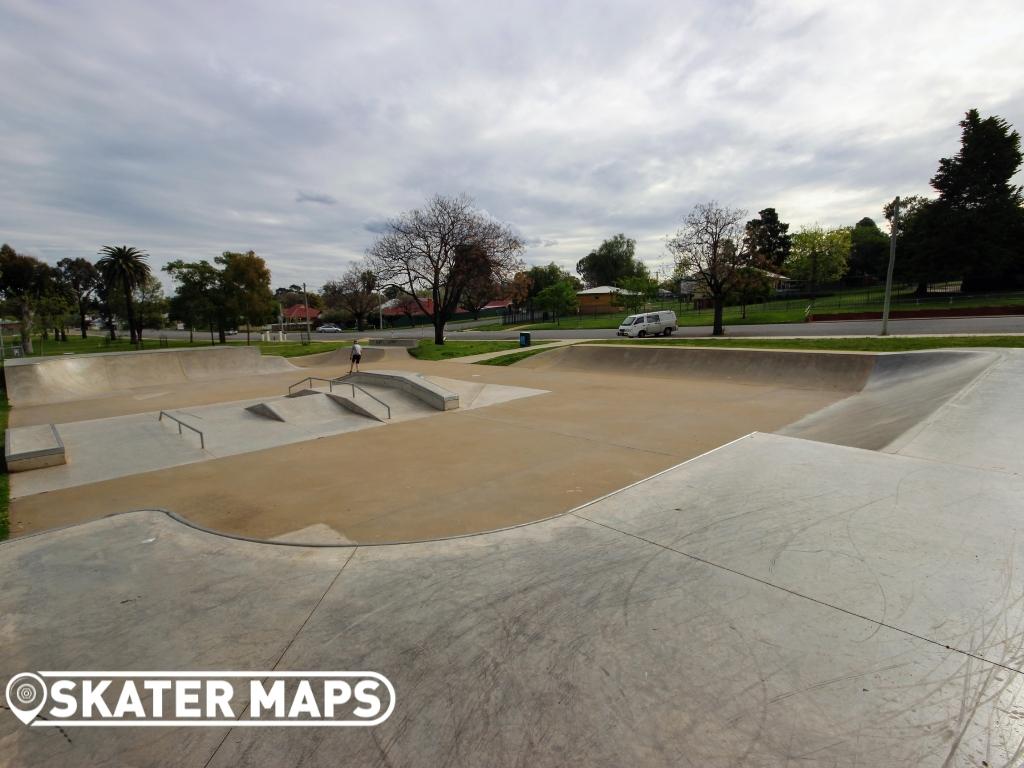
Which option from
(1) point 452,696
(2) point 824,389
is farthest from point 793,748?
(2) point 824,389

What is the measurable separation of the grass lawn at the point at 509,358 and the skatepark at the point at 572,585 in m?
13.8

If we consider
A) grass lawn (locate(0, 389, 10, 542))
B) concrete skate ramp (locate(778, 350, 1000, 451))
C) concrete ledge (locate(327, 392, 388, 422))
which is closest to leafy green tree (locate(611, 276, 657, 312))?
concrete skate ramp (locate(778, 350, 1000, 451))

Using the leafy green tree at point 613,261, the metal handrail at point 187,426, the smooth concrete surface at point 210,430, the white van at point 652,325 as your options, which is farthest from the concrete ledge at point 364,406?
the leafy green tree at point 613,261

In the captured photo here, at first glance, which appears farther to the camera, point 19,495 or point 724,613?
point 19,495

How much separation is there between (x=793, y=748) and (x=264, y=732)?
9.12 ft

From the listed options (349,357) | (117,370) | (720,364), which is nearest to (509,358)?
(720,364)

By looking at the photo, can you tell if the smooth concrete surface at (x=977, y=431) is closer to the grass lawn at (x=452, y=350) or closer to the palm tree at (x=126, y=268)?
the grass lawn at (x=452, y=350)

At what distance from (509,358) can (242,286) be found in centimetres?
2829

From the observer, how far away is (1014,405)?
7770mm

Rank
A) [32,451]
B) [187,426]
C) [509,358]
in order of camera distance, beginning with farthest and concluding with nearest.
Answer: [509,358] → [187,426] → [32,451]

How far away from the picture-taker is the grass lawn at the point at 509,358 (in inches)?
914

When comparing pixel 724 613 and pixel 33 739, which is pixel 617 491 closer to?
pixel 724 613

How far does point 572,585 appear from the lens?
151 inches

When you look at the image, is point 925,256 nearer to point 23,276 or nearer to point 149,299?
point 149,299
